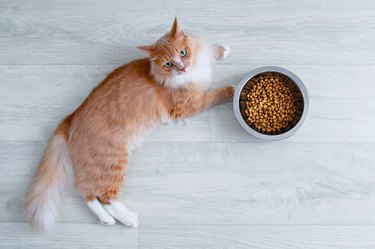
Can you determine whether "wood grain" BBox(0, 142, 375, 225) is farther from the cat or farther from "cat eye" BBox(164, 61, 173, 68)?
"cat eye" BBox(164, 61, 173, 68)

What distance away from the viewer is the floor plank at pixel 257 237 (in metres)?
1.66

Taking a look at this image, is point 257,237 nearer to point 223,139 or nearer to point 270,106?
point 223,139

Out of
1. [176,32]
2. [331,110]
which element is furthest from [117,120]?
[331,110]

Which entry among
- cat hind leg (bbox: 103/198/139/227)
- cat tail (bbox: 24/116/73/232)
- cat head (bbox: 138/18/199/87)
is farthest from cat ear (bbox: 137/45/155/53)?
cat hind leg (bbox: 103/198/139/227)

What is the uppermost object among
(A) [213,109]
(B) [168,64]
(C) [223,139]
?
(B) [168,64]

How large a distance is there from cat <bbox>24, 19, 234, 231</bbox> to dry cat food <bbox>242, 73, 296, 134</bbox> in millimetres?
123

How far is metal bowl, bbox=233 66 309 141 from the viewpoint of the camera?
1.57 m

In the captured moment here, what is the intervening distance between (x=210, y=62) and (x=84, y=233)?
95 cm

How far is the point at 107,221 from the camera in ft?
5.50

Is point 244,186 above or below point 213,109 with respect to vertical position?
below

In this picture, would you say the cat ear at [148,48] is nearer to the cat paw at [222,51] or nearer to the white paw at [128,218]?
the cat paw at [222,51]

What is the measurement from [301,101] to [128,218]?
893mm

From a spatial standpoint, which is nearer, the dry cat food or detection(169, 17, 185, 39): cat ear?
detection(169, 17, 185, 39): cat ear

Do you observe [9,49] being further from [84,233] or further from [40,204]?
[84,233]
